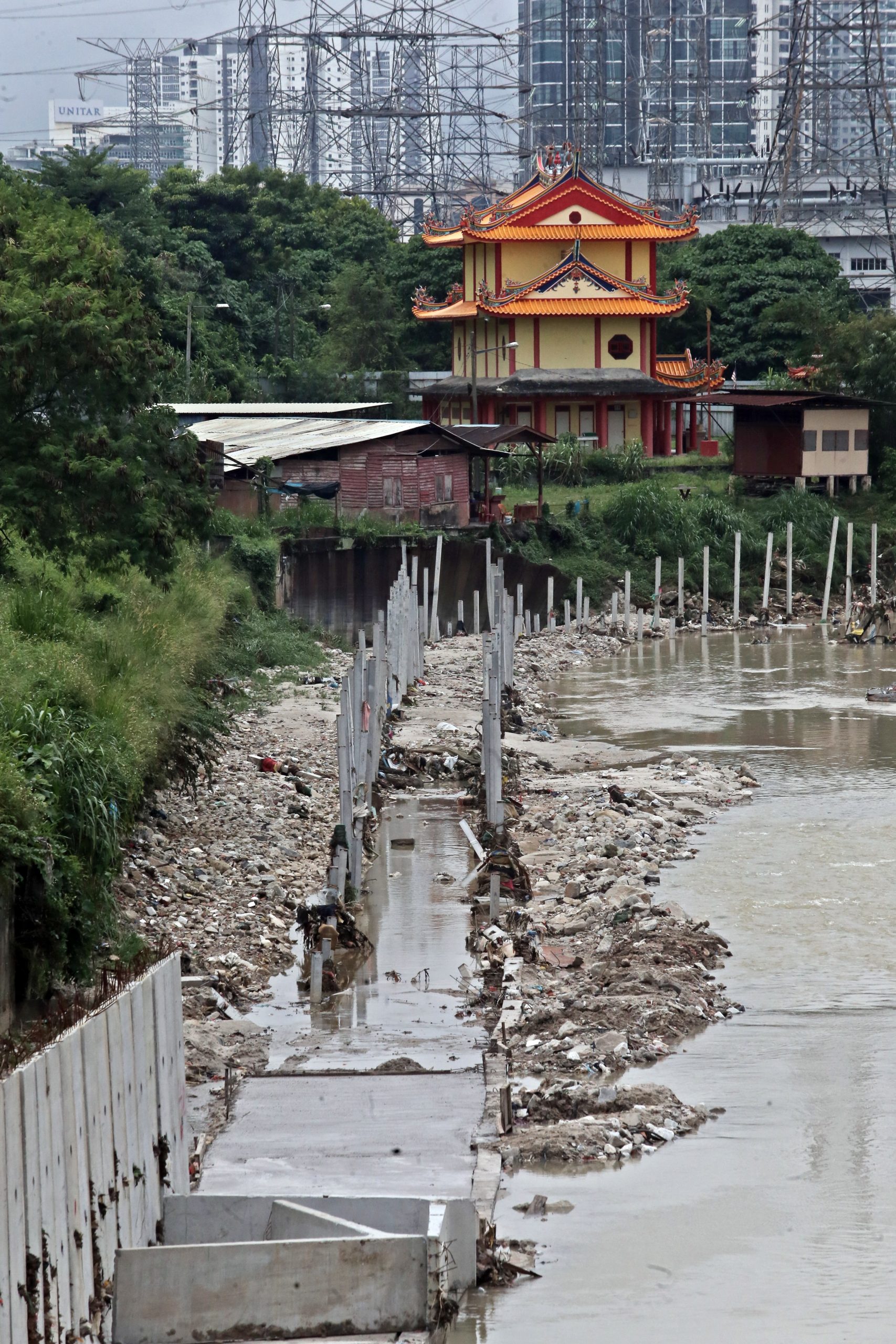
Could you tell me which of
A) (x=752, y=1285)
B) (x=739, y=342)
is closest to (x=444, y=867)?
(x=752, y=1285)

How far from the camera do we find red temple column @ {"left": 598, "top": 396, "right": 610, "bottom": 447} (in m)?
55.6

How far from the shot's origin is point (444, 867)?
2019 centimetres

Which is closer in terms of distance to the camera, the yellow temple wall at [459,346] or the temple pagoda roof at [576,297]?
the temple pagoda roof at [576,297]

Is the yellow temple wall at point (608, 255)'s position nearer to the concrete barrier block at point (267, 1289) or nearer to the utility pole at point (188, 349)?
the utility pole at point (188, 349)

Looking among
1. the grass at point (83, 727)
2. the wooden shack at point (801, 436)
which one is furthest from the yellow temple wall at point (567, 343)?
the grass at point (83, 727)

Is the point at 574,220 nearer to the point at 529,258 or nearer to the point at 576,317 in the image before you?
the point at 529,258

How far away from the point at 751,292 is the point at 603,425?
10602mm

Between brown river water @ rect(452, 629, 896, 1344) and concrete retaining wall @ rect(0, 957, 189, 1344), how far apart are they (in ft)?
6.67

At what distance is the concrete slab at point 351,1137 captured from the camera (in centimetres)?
1085

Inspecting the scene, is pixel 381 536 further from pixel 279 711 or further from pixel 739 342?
pixel 739 342

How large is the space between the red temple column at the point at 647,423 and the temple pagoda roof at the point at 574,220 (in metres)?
5.35

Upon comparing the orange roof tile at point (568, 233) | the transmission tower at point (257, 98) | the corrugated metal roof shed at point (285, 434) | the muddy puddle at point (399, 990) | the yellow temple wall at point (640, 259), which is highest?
the transmission tower at point (257, 98)

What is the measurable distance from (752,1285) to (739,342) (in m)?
54.9

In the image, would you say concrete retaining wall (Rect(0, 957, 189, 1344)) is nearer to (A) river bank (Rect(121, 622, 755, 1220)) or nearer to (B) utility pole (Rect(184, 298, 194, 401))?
(A) river bank (Rect(121, 622, 755, 1220))
